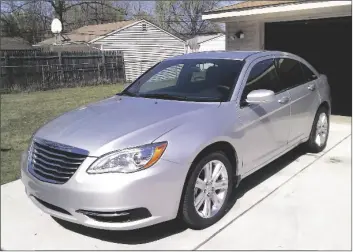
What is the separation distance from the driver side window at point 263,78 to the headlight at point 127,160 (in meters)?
1.34

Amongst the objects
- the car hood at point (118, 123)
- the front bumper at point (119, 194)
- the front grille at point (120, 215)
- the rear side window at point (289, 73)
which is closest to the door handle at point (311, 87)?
the rear side window at point (289, 73)

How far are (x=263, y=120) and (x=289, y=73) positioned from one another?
4.05ft

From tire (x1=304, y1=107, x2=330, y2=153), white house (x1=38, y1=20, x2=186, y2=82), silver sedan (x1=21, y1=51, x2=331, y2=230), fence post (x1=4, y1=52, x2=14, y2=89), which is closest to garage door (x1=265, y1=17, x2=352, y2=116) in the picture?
tire (x1=304, y1=107, x2=330, y2=153)

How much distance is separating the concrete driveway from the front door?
1.32 ft

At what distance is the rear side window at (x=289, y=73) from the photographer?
4.84m

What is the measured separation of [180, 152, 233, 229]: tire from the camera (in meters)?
3.23

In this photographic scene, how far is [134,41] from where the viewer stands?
27406 millimetres

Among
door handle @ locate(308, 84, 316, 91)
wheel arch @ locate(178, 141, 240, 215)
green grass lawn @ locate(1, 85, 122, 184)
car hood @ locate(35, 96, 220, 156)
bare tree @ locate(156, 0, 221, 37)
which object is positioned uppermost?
bare tree @ locate(156, 0, 221, 37)

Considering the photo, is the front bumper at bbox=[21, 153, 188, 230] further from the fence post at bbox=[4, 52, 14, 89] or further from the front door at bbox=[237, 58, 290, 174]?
the fence post at bbox=[4, 52, 14, 89]

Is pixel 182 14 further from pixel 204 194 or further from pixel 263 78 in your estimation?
pixel 204 194

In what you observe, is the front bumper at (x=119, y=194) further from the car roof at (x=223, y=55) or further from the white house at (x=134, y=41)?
the white house at (x=134, y=41)

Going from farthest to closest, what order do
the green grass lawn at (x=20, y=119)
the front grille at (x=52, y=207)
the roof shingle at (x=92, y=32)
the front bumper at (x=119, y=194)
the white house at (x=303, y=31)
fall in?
1. the roof shingle at (x=92, y=32)
2. the white house at (x=303, y=31)
3. the green grass lawn at (x=20, y=119)
4. the front grille at (x=52, y=207)
5. the front bumper at (x=119, y=194)

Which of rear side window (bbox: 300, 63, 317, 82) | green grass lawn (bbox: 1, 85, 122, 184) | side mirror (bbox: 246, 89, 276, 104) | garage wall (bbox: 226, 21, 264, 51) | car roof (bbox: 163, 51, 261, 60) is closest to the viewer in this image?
side mirror (bbox: 246, 89, 276, 104)

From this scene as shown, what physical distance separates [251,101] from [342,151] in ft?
8.80
